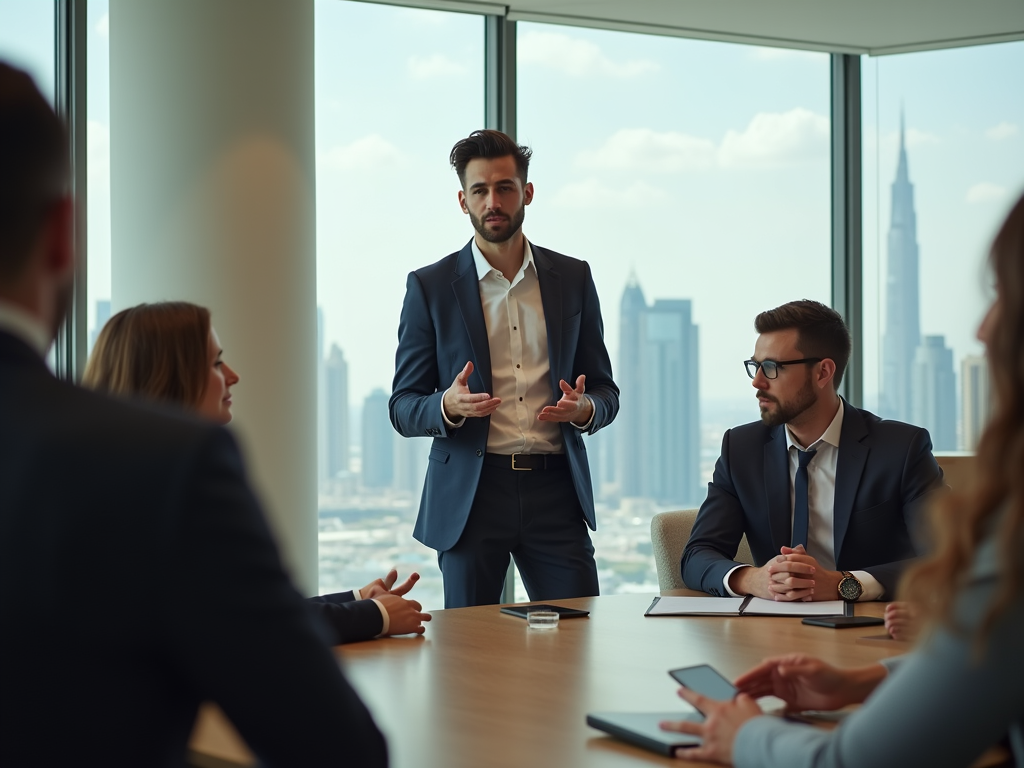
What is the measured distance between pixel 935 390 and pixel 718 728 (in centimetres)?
499

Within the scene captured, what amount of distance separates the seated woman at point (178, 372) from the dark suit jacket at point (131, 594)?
1.43m

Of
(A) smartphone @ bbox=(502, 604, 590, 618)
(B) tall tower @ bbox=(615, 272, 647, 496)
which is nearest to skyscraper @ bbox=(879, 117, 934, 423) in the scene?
(B) tall tower @ bbox=(615, 272, 647, 496)

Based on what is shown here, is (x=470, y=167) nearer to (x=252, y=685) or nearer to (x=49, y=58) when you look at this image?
(x=49, y=58)

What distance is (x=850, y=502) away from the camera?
317 centimetres

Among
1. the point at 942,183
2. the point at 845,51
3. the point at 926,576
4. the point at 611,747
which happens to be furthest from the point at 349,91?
the point at 926,576

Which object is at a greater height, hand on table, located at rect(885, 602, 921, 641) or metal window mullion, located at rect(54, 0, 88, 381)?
metal window mullion, located at rect(54, 0, 88, 381)

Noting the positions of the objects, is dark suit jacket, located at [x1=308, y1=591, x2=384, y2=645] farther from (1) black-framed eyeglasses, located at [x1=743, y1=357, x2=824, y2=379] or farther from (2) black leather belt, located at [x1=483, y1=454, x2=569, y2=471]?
(1) black-framed eyeglasses, located at [x1=743, y1=357, x2=824, y2=379]

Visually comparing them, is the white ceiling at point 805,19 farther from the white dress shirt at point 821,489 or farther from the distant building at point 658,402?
the white dress shirt at point 821,489

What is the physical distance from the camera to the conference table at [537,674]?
5.20ft

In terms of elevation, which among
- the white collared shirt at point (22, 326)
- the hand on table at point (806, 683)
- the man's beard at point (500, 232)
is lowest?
the hand on table at point (806, 683)

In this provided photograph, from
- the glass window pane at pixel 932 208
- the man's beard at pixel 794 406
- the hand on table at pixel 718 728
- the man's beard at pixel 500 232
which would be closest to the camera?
the hand on table at pixel 718 728

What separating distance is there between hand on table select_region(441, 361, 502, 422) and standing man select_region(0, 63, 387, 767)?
254 cm

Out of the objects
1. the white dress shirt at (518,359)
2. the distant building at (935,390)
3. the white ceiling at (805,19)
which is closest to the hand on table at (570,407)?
the white dress shirt at (518,359)

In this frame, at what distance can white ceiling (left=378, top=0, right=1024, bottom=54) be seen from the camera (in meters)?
5.23
